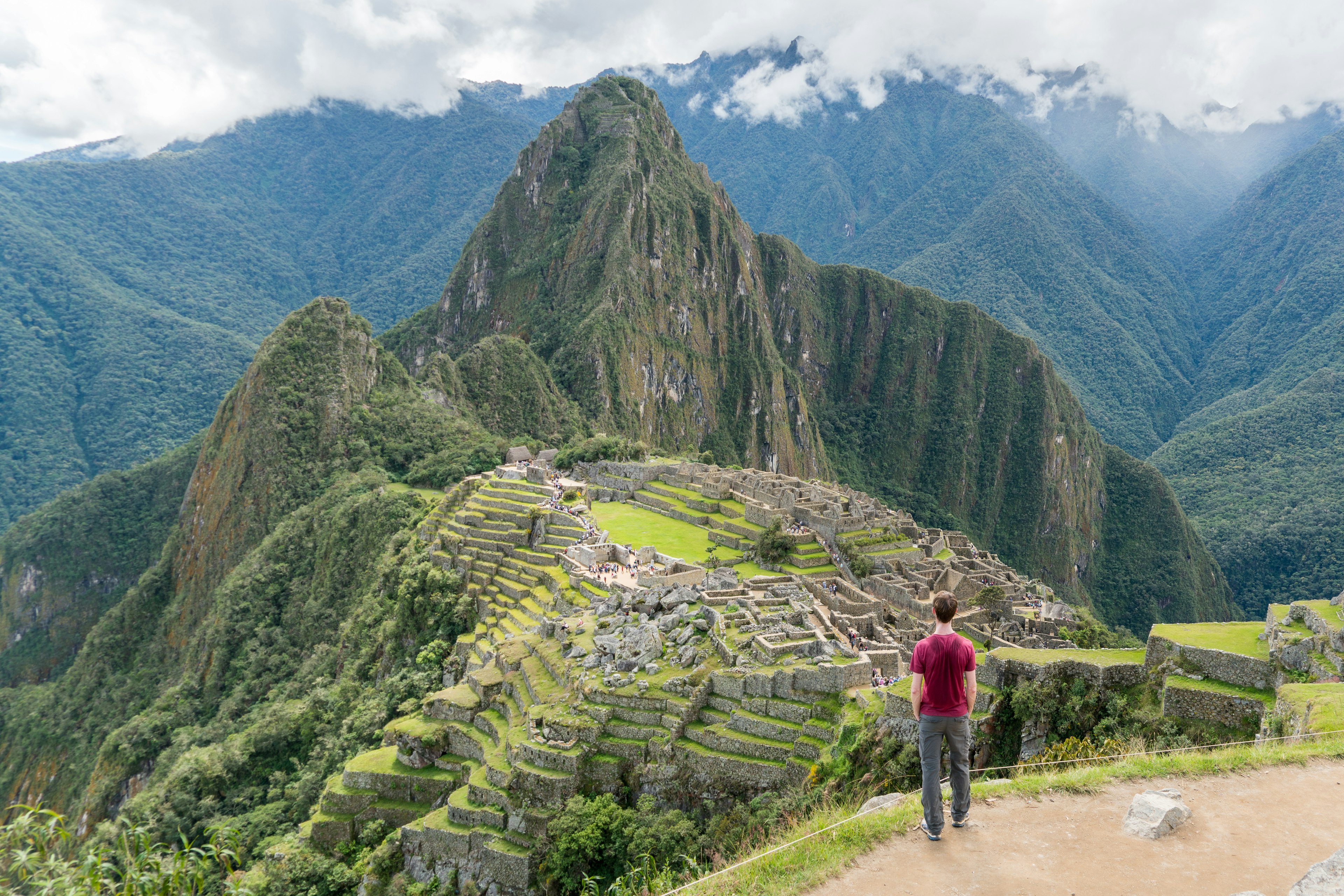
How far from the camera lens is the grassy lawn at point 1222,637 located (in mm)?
18625

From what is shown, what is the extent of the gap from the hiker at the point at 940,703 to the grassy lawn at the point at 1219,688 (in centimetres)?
1076

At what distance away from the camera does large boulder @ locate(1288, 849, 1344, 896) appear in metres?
7.81

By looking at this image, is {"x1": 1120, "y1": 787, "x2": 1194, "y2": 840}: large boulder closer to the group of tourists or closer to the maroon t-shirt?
the maroon t-shirt

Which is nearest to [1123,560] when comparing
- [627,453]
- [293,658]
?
[627,453]

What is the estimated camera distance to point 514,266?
170m

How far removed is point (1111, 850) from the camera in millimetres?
10219

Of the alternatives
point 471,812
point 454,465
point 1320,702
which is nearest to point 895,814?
point 1320,702

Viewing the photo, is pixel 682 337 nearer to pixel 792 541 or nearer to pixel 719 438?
pixel 719 438

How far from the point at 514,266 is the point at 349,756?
146 metres

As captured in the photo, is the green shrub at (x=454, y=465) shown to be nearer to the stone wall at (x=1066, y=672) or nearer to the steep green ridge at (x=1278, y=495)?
the stone wall at (x=1066, y=672)

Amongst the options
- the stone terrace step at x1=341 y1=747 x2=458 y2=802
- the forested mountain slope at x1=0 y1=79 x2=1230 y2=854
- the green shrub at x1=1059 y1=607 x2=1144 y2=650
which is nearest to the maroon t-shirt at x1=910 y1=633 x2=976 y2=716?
the stone terrace step at x1=341 y1=747 x2=458 y2=802

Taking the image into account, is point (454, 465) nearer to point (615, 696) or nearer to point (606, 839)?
point (615, 696)

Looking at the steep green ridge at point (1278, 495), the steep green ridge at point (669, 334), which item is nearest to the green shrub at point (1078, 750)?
the steep green ridge at point (669, 334)

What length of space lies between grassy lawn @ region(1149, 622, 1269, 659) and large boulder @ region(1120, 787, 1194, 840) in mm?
9179
